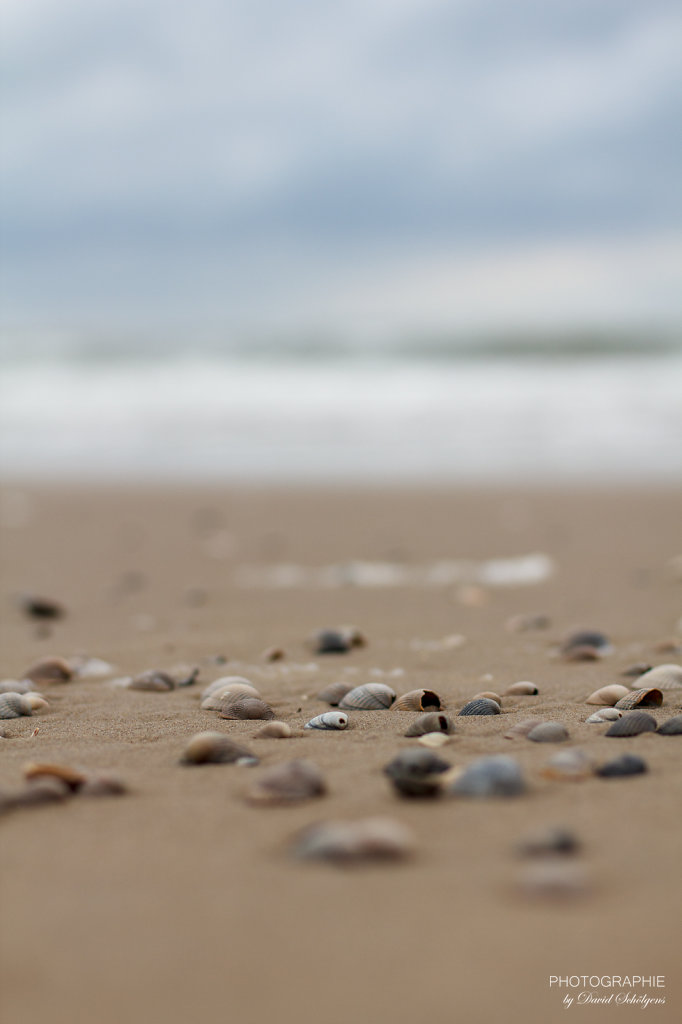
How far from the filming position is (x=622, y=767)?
1817 millimetres

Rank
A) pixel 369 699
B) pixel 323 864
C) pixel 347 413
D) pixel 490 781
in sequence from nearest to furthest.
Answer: pixel 323 864, pixel 490 781, pixel 369 699, pixel 347 413

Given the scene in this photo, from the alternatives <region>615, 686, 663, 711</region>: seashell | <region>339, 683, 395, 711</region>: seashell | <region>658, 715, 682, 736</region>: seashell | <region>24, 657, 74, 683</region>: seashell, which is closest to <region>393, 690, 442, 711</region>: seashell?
<region>339, 683, 395, 711</region>: seashell

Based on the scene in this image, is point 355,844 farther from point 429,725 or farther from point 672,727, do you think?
point 672,727

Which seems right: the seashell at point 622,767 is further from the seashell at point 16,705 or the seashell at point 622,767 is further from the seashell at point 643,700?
the seashell at point 16,705

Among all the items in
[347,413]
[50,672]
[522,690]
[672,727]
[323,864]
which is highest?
[347,413]

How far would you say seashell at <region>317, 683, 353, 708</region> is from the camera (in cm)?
269

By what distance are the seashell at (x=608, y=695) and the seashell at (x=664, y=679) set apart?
0.20 m

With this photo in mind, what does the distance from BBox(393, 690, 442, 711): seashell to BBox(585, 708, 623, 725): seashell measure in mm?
409

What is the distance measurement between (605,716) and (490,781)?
26.6 inches

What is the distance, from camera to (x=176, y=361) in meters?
25.3

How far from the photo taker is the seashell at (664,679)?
2.66 metres

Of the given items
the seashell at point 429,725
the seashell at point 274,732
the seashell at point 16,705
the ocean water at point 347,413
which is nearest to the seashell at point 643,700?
the seashell at point 429,725

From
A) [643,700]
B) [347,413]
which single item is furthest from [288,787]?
[347,413]

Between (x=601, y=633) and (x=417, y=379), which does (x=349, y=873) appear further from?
(x=417, y=379)
